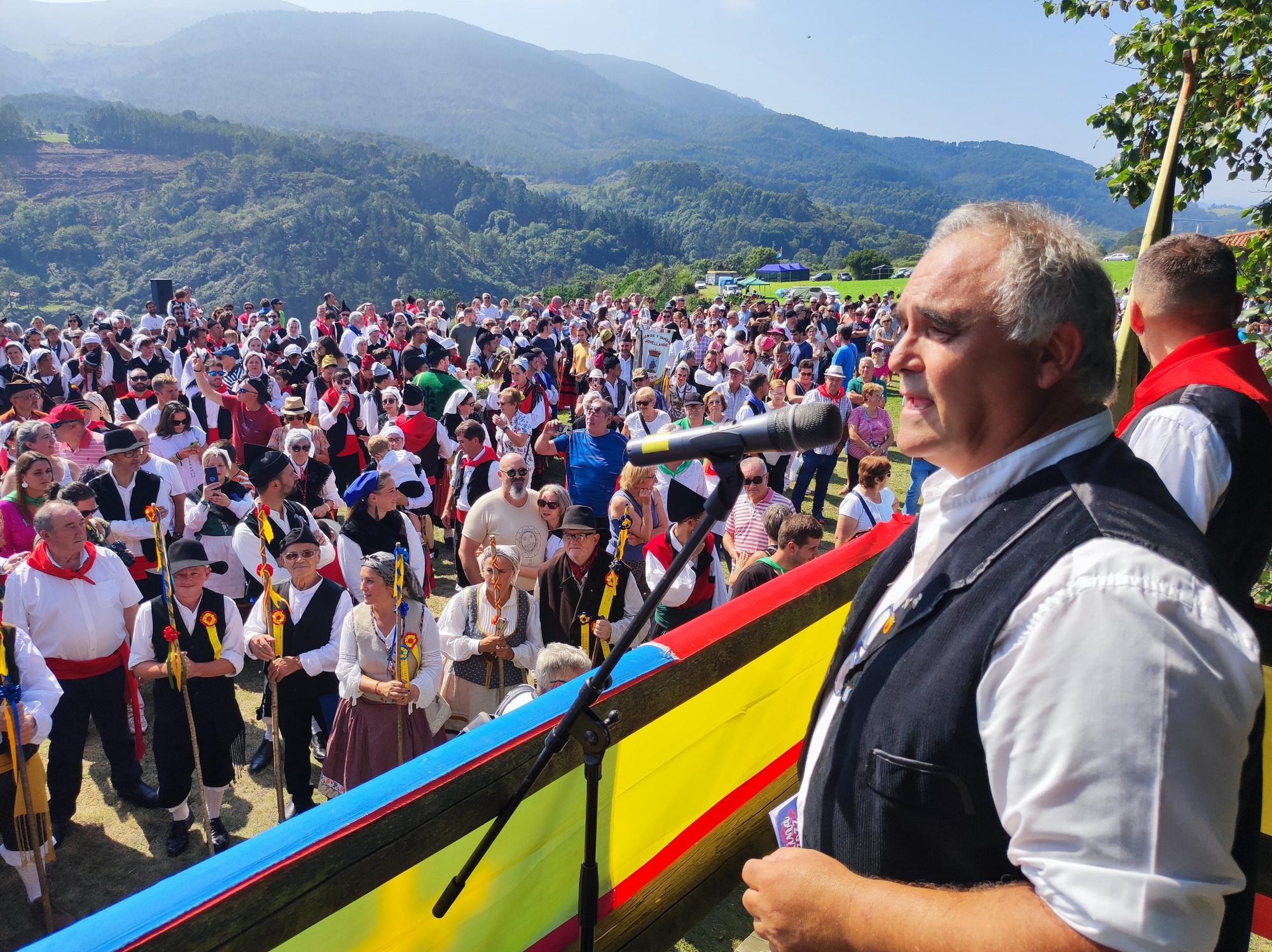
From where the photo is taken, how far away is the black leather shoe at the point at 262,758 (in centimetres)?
578

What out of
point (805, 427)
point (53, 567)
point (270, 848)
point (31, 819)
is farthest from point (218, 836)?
point (805, 427)

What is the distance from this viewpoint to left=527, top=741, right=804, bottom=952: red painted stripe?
6.73ft

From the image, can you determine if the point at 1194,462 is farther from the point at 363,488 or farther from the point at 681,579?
the point at 363,488

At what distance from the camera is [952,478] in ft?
4.78

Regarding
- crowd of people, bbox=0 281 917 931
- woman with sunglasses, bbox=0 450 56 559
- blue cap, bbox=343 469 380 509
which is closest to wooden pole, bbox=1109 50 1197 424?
crowd of people, bbox=0 281 917 931

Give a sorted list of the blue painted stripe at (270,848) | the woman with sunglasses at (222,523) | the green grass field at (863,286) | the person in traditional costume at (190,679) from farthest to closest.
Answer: the green grass field at (863,286) → the woman with sunglasses at (222,523) → the person in traditional costume at (190,679) → the blue painted stripe at (270,848)

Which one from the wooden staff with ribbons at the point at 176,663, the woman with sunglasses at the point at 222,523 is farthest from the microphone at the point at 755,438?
the woman with sunglasses at the point at 222,523

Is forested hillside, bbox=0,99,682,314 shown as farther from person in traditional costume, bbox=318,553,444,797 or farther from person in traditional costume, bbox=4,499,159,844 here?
person in traditional costume, bbox=318,553,444,797

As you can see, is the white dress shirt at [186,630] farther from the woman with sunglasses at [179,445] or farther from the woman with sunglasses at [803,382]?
the woman with sunglasses at [803,382]

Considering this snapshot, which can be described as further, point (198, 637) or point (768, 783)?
point (198, 637)

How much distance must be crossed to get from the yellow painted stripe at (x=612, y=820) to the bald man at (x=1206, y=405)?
108 centimetres

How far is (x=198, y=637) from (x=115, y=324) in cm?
1485

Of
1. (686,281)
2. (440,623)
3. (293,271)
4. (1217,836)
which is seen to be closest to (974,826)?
(1217,836)

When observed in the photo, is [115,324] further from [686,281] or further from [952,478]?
[686,281]
